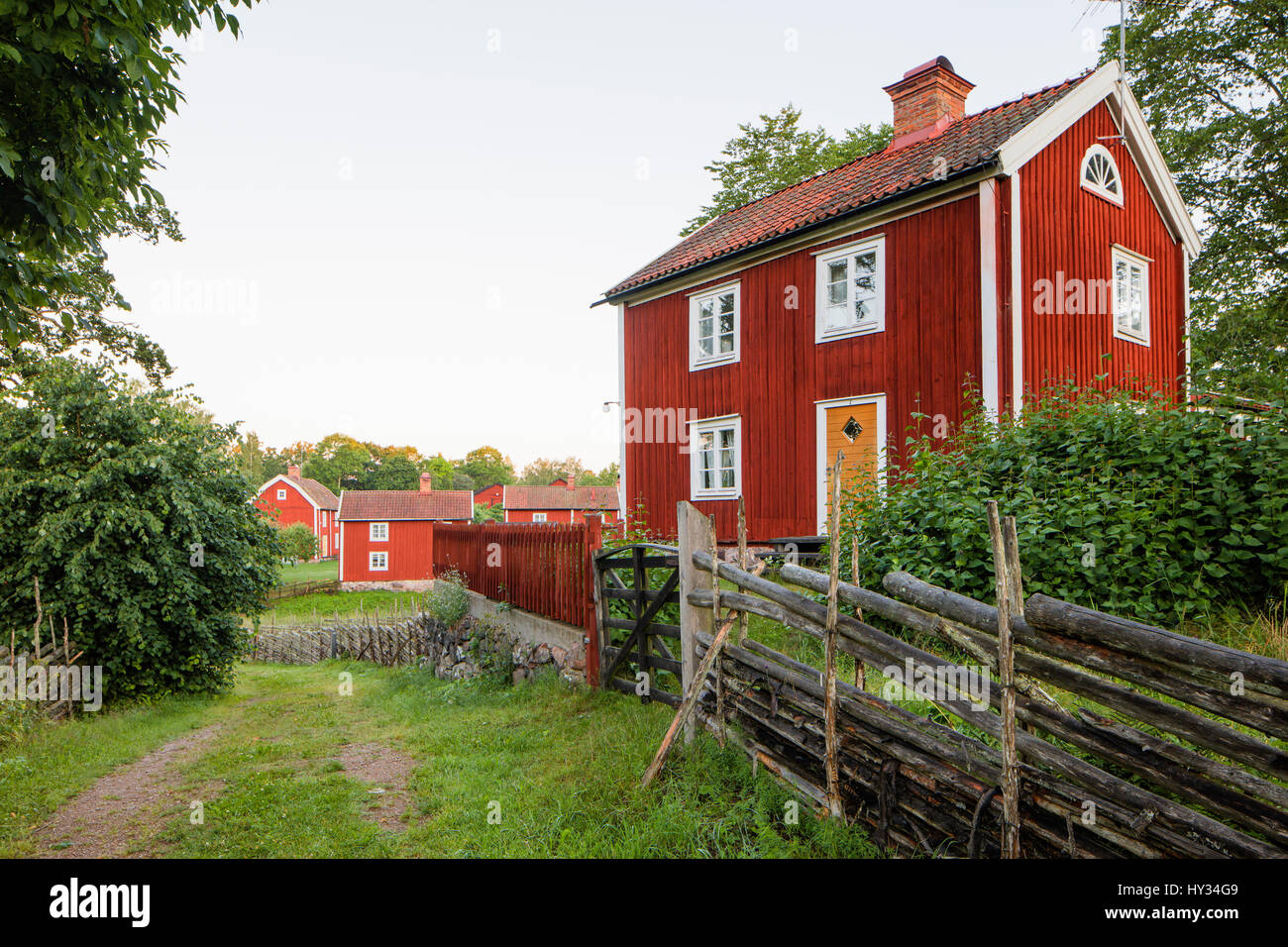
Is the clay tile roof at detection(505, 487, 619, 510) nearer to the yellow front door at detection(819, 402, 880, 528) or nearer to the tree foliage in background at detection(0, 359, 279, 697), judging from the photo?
the yellow front door at detection(819, 402, 880, 528)

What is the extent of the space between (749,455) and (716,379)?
1.76 meters

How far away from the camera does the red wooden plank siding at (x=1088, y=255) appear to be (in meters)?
11.5

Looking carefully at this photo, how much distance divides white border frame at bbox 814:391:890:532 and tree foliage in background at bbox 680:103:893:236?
1847 cm

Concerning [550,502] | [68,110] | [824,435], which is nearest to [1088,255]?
[824,435]

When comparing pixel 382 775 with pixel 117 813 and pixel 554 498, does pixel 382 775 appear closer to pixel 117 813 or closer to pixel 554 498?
pixel 117 813

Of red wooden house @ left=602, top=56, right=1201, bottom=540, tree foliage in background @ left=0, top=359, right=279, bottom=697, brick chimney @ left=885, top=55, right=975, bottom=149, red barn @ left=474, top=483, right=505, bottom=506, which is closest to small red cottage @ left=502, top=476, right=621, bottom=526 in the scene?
red barn @ left=474, top=483, right=505, bottom=506

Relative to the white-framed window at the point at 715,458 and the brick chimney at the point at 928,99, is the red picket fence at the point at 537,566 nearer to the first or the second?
the white-framed window at the point at 715,458

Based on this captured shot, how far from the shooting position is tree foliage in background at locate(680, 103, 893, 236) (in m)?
29.3

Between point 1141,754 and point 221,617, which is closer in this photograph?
point 1141,754

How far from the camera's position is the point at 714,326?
49.9 feet

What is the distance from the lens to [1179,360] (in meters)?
14.3
